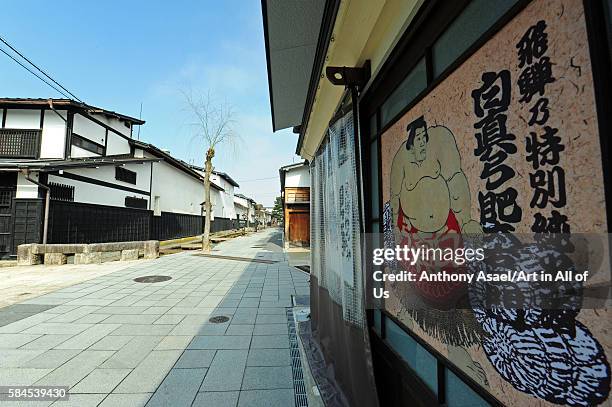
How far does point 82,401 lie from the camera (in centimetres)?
237

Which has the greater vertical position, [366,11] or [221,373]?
[366,11]

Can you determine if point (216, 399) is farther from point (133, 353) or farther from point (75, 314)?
point (75, 314)

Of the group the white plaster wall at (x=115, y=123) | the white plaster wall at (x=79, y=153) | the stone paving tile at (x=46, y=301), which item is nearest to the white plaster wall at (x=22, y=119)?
the white plaster wall at (x=79, y=153)

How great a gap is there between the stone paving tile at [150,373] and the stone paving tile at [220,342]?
0.28 metres

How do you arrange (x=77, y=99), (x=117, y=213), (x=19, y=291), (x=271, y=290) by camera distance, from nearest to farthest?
(x=19, y=291) < (x=271, y=290) < (x=77, y=99) < (x=117, y=213)

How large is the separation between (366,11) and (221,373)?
3371 mm

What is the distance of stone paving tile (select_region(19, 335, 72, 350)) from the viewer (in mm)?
3365

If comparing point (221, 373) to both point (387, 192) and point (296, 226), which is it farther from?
point (296, 226)

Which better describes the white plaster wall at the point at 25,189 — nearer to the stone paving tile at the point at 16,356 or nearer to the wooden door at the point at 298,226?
the stone paving tile at the point at 16,356

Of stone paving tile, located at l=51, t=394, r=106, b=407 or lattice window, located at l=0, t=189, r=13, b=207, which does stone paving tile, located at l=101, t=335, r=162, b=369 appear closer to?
stone paving tile, located at l=51, t=394, r=106, b=407

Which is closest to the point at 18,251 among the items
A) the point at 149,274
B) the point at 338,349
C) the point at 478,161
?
the point at 149,274

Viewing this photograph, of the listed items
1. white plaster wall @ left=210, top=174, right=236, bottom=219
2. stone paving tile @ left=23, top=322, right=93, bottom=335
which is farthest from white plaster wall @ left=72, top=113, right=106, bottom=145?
white plaster wall @ left=210, top=174, right=236, bottom=219

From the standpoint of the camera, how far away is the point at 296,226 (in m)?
16.5

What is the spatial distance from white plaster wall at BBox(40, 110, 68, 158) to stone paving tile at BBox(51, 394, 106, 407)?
11422 mm
